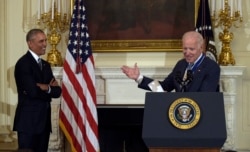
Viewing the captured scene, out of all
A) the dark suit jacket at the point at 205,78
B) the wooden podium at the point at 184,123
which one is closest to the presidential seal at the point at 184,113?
the wooden podium at the point at 184,123

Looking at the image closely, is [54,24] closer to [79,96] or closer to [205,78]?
[79,96]

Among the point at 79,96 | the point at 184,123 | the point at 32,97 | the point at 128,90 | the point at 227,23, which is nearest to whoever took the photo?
the point at 184,123

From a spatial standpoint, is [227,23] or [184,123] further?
[227,23]

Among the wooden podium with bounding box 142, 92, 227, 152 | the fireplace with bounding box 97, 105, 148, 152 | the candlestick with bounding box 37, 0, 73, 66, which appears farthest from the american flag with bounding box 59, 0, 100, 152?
the wooden podium with bounding box 142, 92, 227, 152

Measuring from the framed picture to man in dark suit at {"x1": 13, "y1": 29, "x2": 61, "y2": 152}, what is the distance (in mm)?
1719

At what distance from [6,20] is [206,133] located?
14.2ft

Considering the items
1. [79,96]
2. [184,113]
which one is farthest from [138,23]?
[184,113]

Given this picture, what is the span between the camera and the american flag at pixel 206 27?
6242mm

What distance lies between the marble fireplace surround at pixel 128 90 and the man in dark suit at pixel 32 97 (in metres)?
1.42

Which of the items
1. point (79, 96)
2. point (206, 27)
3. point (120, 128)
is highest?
point (206, 27)

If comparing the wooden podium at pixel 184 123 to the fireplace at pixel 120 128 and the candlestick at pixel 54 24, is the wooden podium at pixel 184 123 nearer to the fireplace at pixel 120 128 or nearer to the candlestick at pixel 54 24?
the fireplace at pixel 120 128

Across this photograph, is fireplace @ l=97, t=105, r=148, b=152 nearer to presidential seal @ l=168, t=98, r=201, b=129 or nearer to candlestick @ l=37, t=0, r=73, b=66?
candlestick @ l=37, t=0, r=73, b=66

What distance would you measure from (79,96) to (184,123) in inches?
119

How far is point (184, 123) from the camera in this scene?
320 cm
